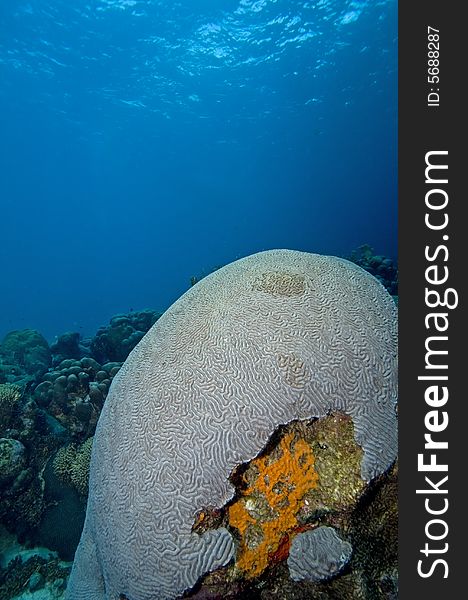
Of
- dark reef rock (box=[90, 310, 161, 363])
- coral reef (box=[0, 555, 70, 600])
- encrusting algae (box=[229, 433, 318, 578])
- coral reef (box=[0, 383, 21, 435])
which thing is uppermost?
dark reef rock (box=[90, 310, 161, 363])

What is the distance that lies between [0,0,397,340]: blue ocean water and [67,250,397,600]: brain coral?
2901cm

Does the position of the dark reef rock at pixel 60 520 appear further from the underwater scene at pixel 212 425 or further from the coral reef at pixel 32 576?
the coral reef at pixel 32 576

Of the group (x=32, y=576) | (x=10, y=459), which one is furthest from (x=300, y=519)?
(x=10, y=459)

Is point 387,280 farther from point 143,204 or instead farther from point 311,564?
point 143,204

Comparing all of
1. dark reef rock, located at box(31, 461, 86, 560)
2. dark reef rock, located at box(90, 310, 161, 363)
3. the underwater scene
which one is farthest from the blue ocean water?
dark reef rock, located at box(31, 461, 86, 560)

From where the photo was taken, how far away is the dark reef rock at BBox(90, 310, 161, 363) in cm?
864

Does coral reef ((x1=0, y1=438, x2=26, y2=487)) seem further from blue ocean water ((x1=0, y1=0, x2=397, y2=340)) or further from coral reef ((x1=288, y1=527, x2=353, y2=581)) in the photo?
blue ocean water ((x1=0, y1=0, x2=397, y2=340))

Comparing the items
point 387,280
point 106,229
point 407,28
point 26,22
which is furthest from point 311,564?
point 106,229

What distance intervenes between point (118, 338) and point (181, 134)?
46.2 m

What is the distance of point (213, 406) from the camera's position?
2.49 meters

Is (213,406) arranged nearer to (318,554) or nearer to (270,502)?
(270,502)

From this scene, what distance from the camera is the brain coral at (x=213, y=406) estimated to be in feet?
7.36

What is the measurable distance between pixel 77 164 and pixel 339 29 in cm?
4410

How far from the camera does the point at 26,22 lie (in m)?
24.2
